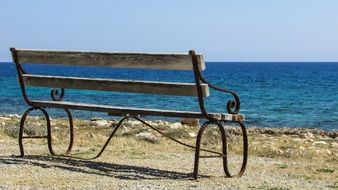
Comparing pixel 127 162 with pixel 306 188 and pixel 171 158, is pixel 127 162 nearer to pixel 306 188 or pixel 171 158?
pixel 171 158

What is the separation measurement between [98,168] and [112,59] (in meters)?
1.44

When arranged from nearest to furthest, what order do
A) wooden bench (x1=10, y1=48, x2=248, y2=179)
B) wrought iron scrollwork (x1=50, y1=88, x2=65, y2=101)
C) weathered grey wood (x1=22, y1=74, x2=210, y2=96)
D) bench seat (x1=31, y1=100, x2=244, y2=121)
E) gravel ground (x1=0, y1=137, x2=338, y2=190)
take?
gravel ground (x1=0, y1=137, x2=338, y2=190) < wooden bench (x1=10, y1=48, x2=248, y2=179) < bench seat (x1=31, y1=100, x2=244, y2=121) < weathered grey wood (x1=22, y1=74, x2=210, y2=96) < wrought iron scrollwork (x1=50, y1=88, x2=65, y2=101)

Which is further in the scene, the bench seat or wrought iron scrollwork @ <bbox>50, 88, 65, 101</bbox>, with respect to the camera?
wrought iron scrollwork @ <bbox>50, 88, 65, 101</bbox>

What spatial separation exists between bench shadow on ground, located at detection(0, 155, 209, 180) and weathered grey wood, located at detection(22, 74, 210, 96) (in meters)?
1.03

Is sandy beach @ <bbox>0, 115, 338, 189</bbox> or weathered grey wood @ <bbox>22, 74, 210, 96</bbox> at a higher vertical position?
weathered grey wood @ <bbox>22, 74, 210, 96</bbox>

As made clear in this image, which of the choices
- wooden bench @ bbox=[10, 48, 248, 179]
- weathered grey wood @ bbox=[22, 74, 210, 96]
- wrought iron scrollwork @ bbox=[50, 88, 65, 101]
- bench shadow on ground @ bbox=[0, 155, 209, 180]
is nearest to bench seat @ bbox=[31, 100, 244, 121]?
wooden bench @ bbox=[10, 48, 248, 179]

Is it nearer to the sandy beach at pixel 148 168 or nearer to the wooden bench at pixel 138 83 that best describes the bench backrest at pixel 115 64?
the wooden bench at pixel 138 83

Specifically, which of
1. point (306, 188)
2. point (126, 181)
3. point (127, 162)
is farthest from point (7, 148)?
point (306, 188)

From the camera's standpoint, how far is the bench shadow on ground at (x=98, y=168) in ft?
26.7

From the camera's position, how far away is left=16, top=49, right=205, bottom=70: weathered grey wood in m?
7.89

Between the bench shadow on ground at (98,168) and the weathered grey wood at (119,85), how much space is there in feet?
3.38

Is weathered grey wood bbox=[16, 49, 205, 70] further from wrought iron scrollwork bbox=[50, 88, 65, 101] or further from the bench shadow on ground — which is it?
the bench shadow on ground

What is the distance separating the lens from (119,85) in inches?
336

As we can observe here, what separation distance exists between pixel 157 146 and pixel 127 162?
Result: 2414 millimetres
